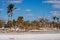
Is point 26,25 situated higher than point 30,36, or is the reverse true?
point 26,25

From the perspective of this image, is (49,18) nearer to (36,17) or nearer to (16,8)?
(36,17)

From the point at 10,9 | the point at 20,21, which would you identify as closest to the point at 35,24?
the point at 20,21

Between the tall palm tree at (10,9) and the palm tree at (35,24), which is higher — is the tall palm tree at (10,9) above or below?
above

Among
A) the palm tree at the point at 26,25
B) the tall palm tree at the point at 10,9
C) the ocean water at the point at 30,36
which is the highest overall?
the tall palm tree at the point at 10,9

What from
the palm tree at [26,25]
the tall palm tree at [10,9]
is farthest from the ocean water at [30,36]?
the tall palm tree at [10,9]

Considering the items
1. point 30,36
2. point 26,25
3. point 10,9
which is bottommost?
point 30,36

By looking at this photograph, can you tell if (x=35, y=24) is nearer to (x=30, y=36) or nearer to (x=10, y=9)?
(x=30, y=36)

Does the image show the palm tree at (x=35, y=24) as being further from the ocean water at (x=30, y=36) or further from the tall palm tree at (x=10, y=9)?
the tall palm tree at (x=10, y=9)

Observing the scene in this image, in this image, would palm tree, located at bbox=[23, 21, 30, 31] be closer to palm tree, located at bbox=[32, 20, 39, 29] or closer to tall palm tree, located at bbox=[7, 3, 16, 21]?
A: palm tree, located at bbox=[32, 20, 39, 29]

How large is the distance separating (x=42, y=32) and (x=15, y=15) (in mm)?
620

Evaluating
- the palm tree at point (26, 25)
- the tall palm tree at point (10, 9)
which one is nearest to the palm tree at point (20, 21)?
the palm tree at point (26, 25)

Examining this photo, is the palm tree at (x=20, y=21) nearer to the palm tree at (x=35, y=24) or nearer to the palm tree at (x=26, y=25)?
the palm tree at (x=26, y=25)

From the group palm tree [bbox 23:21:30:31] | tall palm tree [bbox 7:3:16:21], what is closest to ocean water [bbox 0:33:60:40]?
palm tree [bbox 23:21:30:31]

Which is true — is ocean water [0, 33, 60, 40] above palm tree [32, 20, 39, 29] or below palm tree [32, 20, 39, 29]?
below
